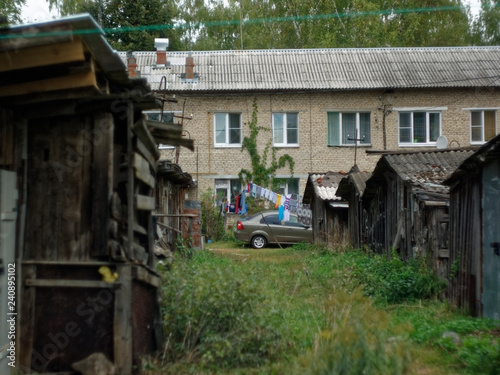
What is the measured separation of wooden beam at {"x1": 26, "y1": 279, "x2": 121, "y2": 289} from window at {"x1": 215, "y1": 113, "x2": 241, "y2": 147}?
23909 mm

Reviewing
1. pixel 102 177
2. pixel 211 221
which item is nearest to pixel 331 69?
pixel 211 221

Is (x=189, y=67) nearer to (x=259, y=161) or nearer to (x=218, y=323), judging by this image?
(x=259, y=161)

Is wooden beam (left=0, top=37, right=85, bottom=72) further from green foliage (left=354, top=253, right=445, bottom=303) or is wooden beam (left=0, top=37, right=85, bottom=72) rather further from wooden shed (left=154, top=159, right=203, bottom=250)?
wooden shed (left=154, top=159, right=203, bottom=250)

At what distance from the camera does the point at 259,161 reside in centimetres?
2972

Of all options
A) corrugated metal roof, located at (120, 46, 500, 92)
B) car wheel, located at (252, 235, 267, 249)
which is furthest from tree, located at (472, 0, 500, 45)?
car wheel, located at (252, 235, 267, 249)

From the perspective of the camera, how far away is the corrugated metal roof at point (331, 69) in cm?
2977

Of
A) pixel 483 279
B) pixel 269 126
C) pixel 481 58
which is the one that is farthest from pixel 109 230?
pixel 481 58

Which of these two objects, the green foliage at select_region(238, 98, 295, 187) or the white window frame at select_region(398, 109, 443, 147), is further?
the white window frame at select_region(398, 109, 443, 147)

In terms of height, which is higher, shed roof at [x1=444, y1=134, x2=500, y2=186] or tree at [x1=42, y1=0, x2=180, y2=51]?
tree at [x1=42, y1=0, x2=180, y2=51]

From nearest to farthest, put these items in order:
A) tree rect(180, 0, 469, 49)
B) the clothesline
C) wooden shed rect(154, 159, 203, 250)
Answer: wooden shed rect(154, 159, 203, 250)
the clothesline
tree rect(180, 0, 469, 49)

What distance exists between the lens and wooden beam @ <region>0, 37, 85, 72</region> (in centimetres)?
530

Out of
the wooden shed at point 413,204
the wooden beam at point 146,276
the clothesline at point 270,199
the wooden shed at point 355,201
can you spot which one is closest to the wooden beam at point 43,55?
the wooden beam at point 146,276

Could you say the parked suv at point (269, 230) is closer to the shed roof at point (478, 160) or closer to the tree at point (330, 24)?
the shed roof at point (478, 160)

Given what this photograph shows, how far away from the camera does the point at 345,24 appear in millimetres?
40531
